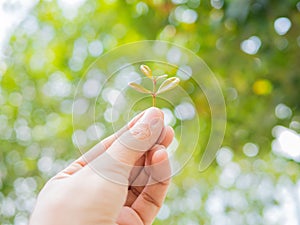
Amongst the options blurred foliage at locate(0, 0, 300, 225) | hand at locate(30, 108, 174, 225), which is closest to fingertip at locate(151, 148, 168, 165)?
hand at locate(30, 108, 174, 225)

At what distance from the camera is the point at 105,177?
0.38m

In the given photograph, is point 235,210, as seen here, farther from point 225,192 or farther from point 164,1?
point 164,1

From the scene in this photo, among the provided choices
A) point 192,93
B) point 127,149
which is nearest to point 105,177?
point 127,149

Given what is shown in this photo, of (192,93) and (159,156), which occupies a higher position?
(159,156)

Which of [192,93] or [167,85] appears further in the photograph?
[192,93]

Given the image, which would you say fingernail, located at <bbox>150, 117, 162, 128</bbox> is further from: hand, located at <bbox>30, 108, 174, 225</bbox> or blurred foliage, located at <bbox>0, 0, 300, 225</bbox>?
blurred foliage, located at <bbox>0, 0, 300, 225</bbox>

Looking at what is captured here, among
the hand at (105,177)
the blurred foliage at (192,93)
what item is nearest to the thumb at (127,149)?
the hand at (105,177)

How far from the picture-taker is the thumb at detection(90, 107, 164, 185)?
39 centimetres

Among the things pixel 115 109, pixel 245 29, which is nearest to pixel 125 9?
pixel 245 29

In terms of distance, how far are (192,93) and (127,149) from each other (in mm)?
729

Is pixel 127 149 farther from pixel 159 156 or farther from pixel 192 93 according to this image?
pixel 192 93

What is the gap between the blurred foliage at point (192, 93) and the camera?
102 centimetres

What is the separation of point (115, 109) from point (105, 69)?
150 millimetres

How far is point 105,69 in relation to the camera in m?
0.65
